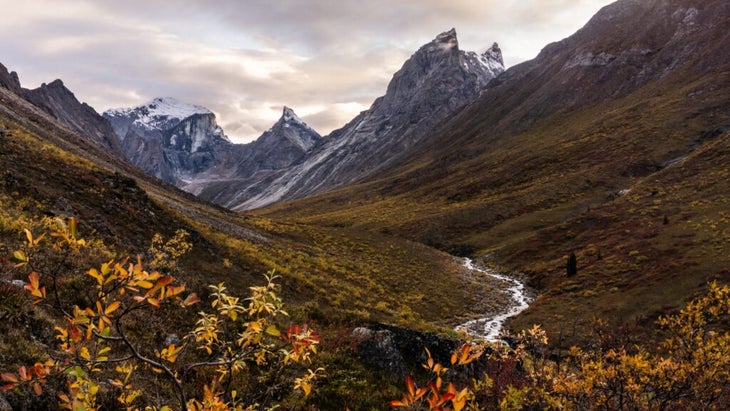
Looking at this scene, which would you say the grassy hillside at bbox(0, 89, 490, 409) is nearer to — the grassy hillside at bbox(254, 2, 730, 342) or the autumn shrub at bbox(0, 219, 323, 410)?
the autumn shrub at bbox(0, 219, 323, 410)

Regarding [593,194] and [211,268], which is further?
[593,194]

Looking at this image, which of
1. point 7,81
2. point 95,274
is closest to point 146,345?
point 95,274

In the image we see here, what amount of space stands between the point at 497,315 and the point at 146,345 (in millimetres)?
32723

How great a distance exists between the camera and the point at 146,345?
11047mm

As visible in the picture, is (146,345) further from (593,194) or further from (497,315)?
(593,194)

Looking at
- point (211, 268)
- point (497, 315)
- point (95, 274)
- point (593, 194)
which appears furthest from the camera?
point (593, 194)

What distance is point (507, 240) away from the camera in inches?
2699

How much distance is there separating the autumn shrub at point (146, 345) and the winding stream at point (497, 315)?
687 inches

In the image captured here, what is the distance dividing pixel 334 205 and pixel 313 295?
149110 mm

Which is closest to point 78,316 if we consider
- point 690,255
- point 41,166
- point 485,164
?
point 41,166

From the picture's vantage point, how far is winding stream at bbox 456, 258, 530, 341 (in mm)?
31609

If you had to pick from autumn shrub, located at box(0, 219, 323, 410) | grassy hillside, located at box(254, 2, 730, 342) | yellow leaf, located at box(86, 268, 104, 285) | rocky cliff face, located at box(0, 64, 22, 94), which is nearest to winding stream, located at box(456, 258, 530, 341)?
grassy hillside, located at box(254, 2, 730, 342)

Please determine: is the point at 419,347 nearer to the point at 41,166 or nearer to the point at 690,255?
the point at 41,166

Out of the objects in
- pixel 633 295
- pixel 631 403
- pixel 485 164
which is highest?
pixel 485 164
